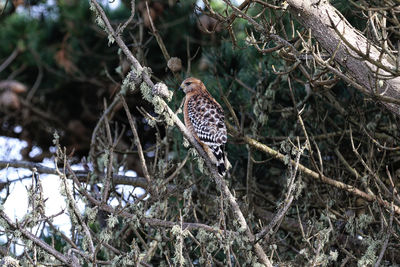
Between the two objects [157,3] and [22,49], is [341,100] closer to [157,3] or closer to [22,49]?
[157,3]

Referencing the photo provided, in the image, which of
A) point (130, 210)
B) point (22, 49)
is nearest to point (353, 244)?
point (130, 210)

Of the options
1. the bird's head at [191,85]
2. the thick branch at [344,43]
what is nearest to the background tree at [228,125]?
the thick branch at [344,43]

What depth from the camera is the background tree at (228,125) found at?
3311 mm

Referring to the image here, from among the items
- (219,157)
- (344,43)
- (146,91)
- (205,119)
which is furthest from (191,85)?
(344,43)

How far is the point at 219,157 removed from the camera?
4.27m

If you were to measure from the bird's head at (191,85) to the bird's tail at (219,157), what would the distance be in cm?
60

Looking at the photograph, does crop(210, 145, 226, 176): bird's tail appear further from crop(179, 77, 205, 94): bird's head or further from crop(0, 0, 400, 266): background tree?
crop(179, 77, 205, 94): bird's head

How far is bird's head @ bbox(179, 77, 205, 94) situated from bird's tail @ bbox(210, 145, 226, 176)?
60 cm

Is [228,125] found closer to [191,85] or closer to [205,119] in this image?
[205,119]

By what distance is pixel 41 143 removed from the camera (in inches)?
250

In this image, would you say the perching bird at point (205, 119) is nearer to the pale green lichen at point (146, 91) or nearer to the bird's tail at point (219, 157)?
the bird's tail at point (219, 157)

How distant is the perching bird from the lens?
14.6ft

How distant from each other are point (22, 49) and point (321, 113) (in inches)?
101

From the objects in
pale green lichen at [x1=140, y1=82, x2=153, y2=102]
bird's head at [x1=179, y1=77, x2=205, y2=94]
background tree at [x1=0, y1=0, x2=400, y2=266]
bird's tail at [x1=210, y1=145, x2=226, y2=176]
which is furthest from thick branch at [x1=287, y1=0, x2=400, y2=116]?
bird's head at [x1=179, y1=77, x2=205, y2=94]
